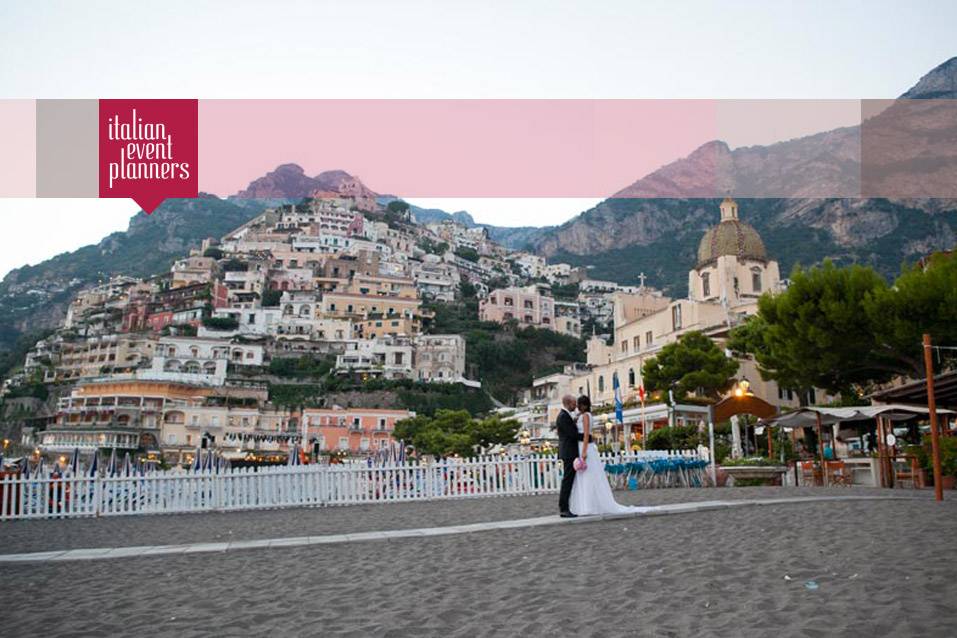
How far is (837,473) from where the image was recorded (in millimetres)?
19547

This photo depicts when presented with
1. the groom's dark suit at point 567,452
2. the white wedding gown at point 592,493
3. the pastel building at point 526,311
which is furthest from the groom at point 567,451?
the pastel building at point 526,311

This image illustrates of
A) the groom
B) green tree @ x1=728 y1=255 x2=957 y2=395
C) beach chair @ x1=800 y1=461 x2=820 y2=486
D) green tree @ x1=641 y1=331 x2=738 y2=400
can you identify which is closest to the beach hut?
beach chair @ x1=800 y1=461 x2=820 y2=486

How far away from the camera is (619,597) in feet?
17.5

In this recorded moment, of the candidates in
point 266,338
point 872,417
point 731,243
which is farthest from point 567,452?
point 266,338

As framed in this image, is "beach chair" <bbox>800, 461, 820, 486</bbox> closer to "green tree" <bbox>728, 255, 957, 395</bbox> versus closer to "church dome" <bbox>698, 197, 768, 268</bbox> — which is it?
"green tree" <bbox>728, 255, 957, 395</bbox>

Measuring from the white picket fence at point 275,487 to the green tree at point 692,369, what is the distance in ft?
72.5

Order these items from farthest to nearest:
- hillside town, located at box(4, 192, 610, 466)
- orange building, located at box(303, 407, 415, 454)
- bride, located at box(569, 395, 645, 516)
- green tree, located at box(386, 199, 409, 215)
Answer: green tree, located at box(386, 199, 409, 215) → hillside town, located at box(4, 192, 610, 466) → orange building, located at box(303, 407, 415, 454) → bride, located at box(569, 395, 645, 516)

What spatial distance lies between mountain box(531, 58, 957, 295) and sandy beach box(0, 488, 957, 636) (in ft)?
376

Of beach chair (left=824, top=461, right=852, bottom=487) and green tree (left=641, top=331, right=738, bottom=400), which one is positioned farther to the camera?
green tree (left=641, top=331, right=738, bottom=400)

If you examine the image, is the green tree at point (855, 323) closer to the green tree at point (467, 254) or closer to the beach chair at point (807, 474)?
the beach chair at point (807, 474)

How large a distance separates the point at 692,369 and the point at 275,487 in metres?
28.9

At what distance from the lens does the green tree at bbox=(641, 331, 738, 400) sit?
132 feet

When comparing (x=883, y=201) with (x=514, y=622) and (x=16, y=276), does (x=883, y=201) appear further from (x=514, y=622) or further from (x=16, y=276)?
(x=16, y=276)

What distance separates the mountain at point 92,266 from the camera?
155250 mm
